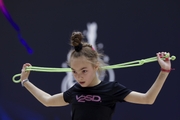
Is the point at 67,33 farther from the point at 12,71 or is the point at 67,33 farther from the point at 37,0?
the point at 12,71

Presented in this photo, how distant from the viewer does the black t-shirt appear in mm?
917

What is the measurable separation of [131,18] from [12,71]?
0.86m

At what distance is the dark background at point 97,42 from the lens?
1710 millimetres

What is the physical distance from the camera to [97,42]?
5.93ft

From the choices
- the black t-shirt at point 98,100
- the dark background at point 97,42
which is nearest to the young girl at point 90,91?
the black t-shirt at point 98,100

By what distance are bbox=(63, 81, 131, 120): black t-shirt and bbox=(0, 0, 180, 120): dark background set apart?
2.71 ft

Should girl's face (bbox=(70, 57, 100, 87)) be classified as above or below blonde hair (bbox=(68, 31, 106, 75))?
below

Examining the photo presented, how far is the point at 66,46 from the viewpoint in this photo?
1882mm

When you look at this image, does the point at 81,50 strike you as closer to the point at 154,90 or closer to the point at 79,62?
the point at 79,62

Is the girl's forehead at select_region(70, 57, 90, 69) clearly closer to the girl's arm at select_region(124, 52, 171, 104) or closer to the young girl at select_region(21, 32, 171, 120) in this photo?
the young girl at select_region(21, 32, 171, 120)

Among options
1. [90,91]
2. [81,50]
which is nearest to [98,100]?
[90,91]

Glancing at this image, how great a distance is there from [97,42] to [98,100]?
35.9 inches

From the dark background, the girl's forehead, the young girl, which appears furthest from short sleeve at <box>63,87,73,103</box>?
the dark background

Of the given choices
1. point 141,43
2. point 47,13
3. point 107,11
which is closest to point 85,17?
point 107,11
